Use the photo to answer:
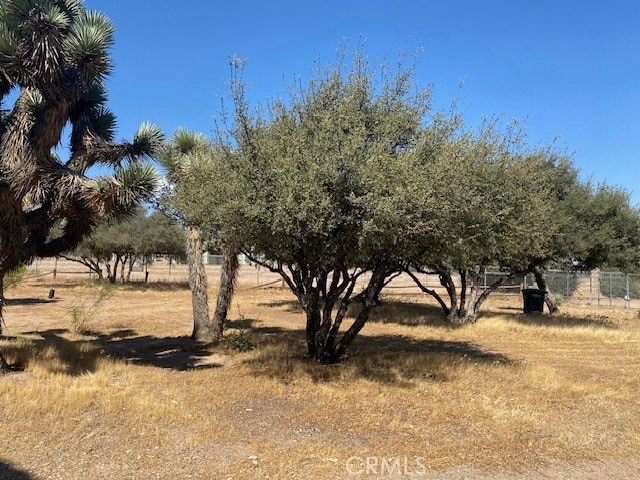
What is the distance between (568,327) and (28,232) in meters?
17.7

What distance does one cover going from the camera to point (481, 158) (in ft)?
31.7

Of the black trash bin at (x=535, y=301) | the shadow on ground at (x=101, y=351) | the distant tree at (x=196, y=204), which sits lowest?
the shadow on ground at (x=101, y=351)

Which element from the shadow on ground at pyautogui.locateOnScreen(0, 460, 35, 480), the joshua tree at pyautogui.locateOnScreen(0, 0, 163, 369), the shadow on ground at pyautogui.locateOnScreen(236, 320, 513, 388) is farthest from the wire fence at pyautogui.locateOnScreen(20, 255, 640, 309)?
the shadow on ground at pyautogui.locateOnScreen(0, 460, 35, 480)

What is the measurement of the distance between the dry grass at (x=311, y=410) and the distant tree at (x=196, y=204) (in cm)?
104

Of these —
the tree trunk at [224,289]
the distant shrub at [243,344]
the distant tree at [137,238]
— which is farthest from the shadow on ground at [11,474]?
the distant tree at [137,238]

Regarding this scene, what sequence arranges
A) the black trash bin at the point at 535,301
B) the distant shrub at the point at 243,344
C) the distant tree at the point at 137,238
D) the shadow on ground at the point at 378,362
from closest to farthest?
the shadow on ground at the point at 378,362 < the distant shrub at the point at 243,344 < the black trash bin at the point at 535,301 < the distant tree at the point at 137,238

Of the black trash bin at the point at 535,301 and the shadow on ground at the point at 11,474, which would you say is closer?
the shadow on ground at the point at 11,474

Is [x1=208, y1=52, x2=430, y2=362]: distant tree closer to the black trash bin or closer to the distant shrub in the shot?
the distant shrub

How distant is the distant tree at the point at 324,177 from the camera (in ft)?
24.0

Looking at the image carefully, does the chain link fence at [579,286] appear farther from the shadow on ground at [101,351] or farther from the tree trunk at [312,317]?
the tree trunk at [312,317]

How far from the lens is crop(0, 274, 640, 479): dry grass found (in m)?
5.48

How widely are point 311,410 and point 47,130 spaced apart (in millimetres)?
6713

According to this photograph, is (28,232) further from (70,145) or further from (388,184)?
(388,184)

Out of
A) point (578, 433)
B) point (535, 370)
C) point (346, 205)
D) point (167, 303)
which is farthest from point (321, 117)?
point (167, 303)
